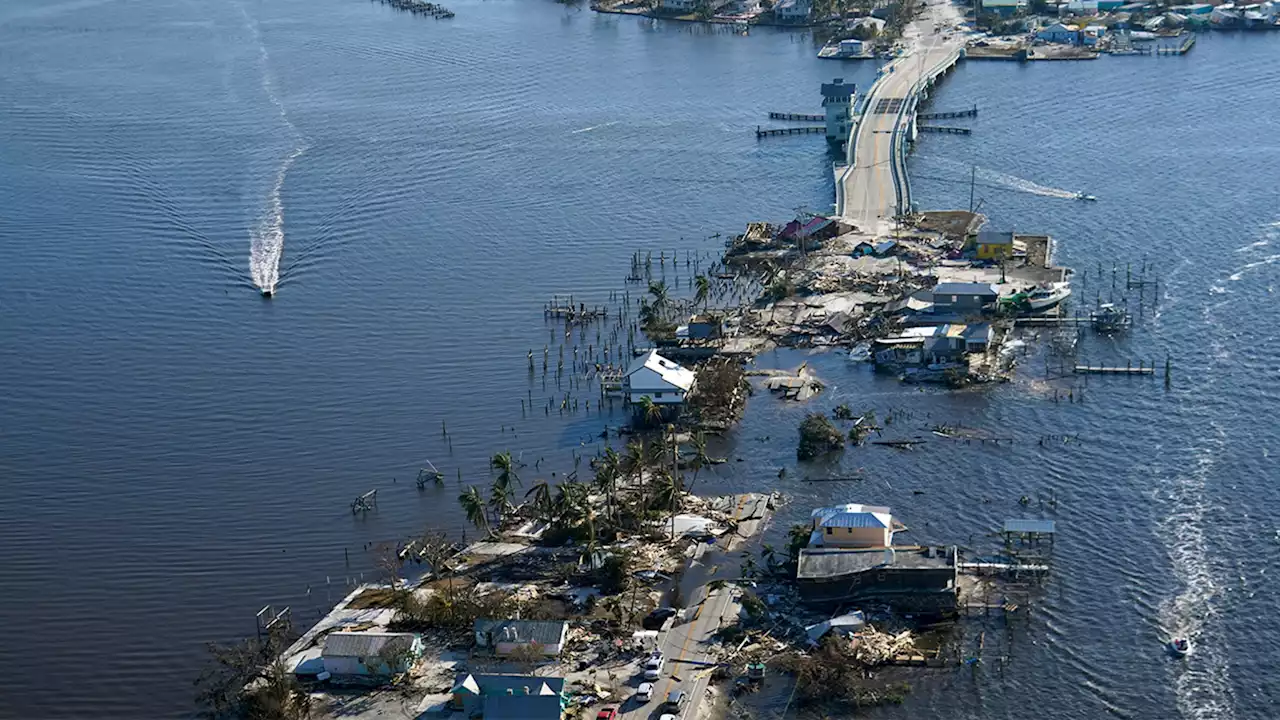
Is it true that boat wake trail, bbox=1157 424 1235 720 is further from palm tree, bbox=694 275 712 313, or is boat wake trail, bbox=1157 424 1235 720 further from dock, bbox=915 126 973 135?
dock, bbox=915 126 973 135

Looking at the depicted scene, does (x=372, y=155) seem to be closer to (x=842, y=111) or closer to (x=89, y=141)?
(x=89, y=141)

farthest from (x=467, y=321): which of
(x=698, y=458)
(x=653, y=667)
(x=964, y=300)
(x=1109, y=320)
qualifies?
(x=653, y=667)

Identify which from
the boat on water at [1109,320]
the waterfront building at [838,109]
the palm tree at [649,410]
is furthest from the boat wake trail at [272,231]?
the boat on water at [1109,320]

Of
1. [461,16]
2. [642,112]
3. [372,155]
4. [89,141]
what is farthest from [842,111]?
[461,16]

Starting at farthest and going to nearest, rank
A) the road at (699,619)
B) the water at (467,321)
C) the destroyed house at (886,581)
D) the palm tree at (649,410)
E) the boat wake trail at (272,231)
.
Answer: the boat wake trail at (272,231) → the palm tree at (649,410) → the water at (467,321) → the destroyed house at (886,581) → the road at (699,619)

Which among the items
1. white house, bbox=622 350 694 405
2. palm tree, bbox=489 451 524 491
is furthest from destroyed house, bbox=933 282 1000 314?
palm tree, bbox=489 451 524 491

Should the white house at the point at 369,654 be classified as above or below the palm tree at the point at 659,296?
below

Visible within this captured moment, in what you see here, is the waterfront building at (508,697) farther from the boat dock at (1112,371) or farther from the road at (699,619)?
the boat dock at (1112,371)

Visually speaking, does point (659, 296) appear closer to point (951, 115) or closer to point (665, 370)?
point (665, 370)
